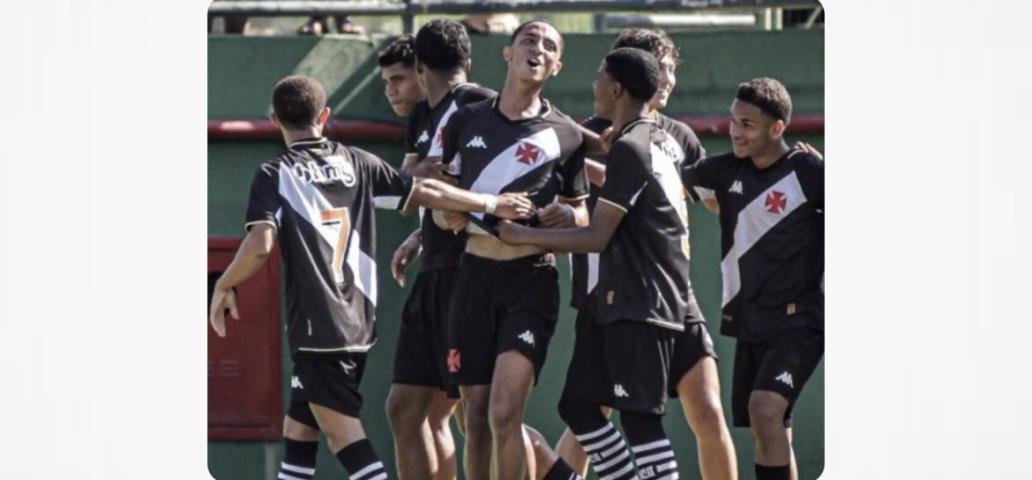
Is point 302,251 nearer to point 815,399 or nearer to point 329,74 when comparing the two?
point 329,74

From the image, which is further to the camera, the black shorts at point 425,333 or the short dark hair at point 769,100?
the black shorts at point 425,333

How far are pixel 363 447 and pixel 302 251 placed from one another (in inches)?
34.0

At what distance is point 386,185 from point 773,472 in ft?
6.85

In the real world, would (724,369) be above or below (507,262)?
below

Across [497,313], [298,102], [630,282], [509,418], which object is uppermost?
[298,102]

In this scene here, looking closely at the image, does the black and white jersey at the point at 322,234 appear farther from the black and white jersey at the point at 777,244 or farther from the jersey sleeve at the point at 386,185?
the black and white jersey at the point at 777,244

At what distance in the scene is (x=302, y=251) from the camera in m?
7.88

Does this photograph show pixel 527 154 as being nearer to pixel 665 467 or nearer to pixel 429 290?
pixel 429 290

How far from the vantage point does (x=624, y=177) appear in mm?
7797

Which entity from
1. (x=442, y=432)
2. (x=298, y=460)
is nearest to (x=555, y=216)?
(x=442, y=432)

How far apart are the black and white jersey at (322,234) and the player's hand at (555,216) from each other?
0.60 m

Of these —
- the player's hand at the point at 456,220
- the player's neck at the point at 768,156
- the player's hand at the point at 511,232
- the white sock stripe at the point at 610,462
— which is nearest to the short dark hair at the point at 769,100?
the player's neck at the point at 768,156

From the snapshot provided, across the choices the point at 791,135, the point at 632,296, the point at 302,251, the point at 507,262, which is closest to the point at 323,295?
the point at 302,251

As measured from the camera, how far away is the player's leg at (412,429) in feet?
28.1
